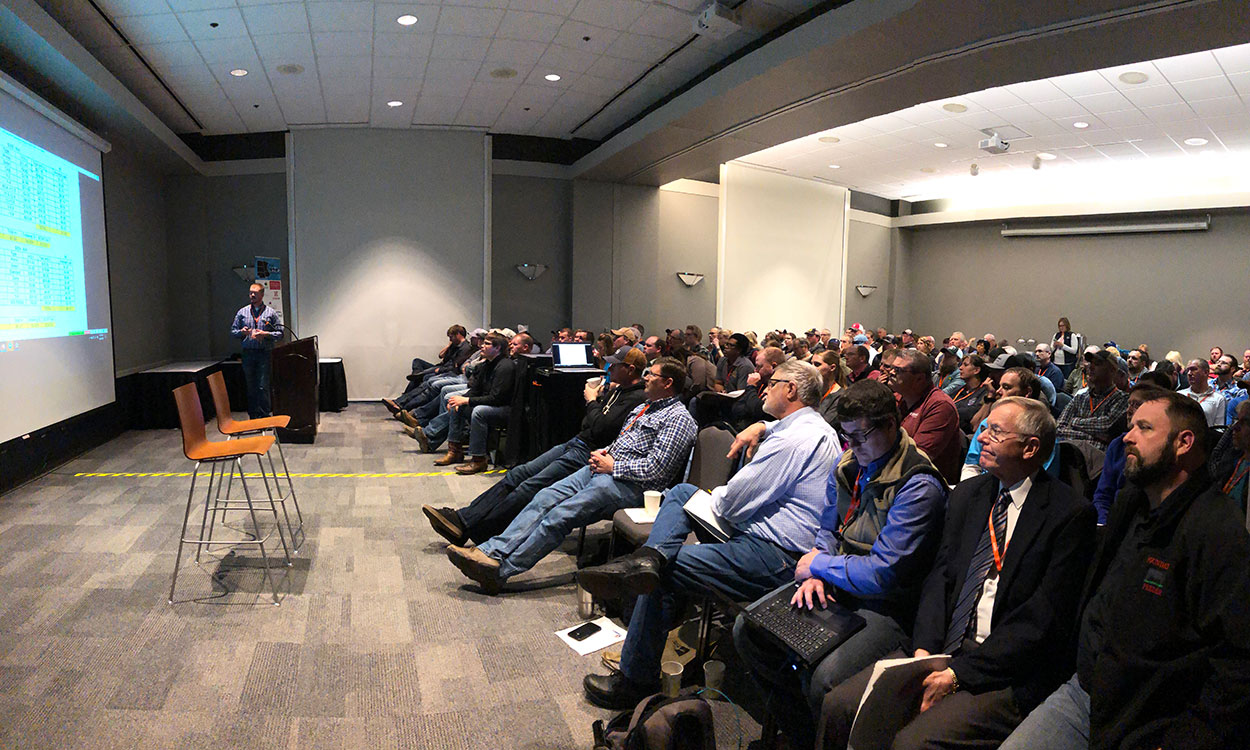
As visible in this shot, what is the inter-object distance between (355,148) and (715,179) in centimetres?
580

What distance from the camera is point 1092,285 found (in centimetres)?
1408

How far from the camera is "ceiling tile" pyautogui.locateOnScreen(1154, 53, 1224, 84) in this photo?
21.8 ft

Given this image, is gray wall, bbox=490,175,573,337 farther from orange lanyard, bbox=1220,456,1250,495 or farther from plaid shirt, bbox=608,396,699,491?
orange lanyard, bbox=1220,456,1250,495

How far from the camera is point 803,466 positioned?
2670 mm

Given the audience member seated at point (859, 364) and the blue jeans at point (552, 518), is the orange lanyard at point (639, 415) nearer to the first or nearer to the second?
the blue jeans at point (552, 518)

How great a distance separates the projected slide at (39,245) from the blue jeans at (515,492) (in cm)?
393

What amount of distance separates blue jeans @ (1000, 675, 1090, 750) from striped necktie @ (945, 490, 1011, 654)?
24 centimetres

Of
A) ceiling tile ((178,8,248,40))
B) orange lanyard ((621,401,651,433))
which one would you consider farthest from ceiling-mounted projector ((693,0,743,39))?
ceiling tile ((178,8,248,40))

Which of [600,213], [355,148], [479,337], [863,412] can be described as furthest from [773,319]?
[863,412]

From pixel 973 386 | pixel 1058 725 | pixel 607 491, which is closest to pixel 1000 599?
pixel 1058 725

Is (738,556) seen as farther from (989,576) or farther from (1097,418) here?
(1097,418)

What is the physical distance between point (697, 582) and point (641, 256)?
909 cm

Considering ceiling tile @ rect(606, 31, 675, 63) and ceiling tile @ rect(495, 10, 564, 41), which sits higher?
ceiling tile @ rect(606, 31, 675, 63)

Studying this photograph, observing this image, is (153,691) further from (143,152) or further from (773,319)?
(773,319)
